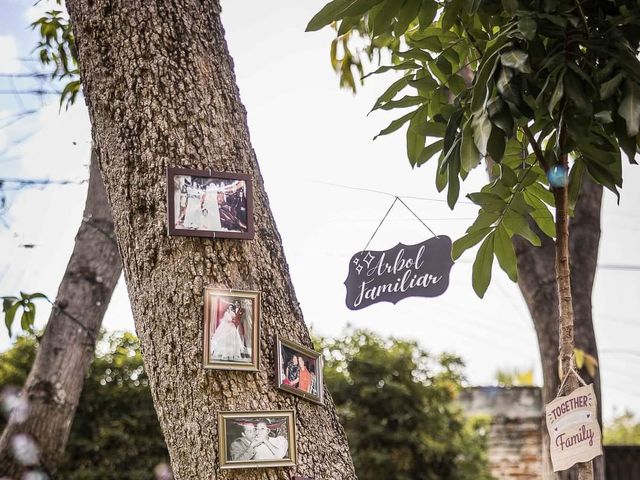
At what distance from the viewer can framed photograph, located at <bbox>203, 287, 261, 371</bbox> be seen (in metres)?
1.20

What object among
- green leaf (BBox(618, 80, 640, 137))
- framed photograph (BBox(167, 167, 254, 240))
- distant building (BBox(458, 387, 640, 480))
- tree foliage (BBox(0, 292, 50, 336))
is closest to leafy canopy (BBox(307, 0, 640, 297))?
green leaf (BBox(618, 80, 640, 137))

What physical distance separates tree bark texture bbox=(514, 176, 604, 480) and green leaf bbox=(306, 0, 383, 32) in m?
1.89

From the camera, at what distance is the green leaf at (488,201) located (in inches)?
52.4

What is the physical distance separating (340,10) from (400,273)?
2.06 feet

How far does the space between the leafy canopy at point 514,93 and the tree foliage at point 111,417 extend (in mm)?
2735

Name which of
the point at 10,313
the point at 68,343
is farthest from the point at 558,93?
the point at 68,343

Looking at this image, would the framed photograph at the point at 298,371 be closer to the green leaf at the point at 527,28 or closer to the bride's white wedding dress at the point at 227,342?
the bride's white wedding dress at the point at 227,342

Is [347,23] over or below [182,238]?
over

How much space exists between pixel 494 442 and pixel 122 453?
101 inches

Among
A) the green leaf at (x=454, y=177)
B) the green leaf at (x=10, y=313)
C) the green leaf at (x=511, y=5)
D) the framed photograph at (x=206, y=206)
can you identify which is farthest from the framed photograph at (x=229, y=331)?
the green leaf at (x=10, y=313)

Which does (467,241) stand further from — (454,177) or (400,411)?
(400,411)

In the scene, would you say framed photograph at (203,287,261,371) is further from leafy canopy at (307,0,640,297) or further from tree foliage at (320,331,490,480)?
tree foliage at (320,331,490,480)

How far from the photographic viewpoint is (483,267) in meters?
1.43

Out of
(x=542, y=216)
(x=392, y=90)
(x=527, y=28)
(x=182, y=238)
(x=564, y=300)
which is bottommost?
(x=564, y=300)
